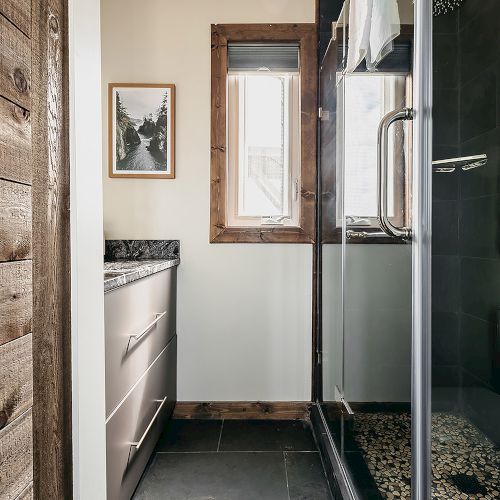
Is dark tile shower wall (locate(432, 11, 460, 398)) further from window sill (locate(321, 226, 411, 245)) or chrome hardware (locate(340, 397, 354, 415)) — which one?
chrome hardware (locate(340, 397, 354, 415))

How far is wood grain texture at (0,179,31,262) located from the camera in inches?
27.7

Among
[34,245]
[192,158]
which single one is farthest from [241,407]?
[34,245]

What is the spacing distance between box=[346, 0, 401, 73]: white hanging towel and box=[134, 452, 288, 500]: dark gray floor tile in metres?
1.58

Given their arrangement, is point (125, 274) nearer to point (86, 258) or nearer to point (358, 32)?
point (86, 258)

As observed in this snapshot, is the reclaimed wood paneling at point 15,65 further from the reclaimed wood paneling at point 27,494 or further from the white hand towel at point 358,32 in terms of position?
the white hand towel at point 358,32

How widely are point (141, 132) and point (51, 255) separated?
162 cm

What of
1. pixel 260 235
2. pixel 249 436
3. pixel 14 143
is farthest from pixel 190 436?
pixel 14 143

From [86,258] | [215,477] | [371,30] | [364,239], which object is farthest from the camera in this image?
[215,477]

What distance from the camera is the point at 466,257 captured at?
84cm

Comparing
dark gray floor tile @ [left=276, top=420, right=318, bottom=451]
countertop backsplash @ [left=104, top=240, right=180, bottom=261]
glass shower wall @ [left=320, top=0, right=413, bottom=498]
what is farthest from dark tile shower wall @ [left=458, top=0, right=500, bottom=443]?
countertop backsplash @ [left=104, top=240, right=180, bottom=261]

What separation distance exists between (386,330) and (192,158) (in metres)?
1.54

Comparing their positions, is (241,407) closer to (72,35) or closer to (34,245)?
(34,245)

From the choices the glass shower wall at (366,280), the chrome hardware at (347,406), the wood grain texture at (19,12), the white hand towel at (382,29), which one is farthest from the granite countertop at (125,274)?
the white hand towel at (382,29)

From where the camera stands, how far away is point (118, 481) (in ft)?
4.50
